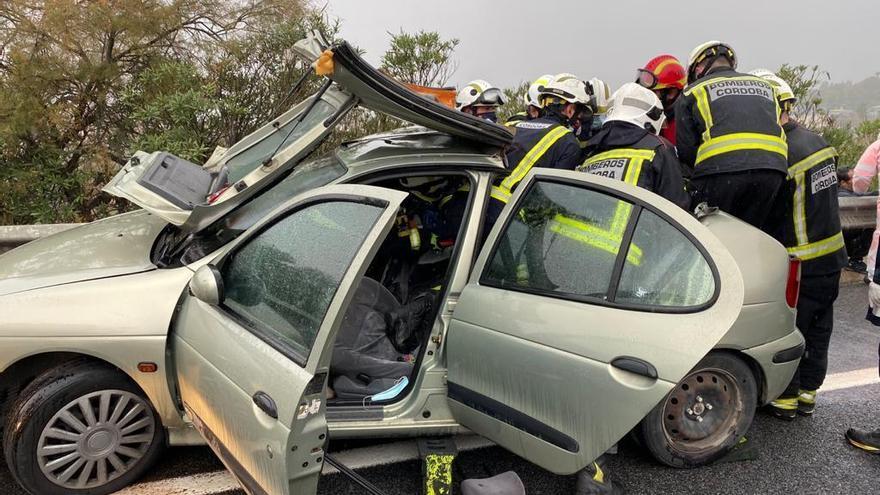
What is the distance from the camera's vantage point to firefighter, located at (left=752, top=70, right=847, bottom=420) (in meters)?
3.22

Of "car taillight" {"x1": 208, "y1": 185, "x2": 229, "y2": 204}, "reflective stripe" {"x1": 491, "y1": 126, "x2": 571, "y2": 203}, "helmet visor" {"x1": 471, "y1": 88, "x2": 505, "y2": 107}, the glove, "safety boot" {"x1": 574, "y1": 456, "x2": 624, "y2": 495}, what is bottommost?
"safety boot" {"x1": 574, "y1": 456, "x2": 624, "y2": 495}

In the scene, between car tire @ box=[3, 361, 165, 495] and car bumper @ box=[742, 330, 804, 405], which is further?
car bumper @ box=[742, 330, 804, 405]

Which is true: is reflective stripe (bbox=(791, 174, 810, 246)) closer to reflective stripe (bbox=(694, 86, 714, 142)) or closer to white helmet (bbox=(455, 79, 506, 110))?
reflective stripe (bbox=(694, 86, 714, 142))

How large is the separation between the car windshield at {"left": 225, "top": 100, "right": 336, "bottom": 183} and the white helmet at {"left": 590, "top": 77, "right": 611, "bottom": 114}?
274 centimetres

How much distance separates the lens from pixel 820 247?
128 inches

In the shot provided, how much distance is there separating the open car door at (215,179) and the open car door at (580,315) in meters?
1.01

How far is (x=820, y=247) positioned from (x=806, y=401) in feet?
3.04

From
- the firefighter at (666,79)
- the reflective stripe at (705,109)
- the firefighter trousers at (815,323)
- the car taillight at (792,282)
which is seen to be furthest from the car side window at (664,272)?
the firefighter at (666,79)

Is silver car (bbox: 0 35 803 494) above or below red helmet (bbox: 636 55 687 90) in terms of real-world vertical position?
below

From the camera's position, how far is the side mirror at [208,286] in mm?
2072

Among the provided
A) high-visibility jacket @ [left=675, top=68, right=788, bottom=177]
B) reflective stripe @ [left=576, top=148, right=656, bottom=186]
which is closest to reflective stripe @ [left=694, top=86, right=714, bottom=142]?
high-visibility jacket @ [left=675, top=68, right=788, bottom=177]

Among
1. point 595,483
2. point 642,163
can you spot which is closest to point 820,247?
point 642,163

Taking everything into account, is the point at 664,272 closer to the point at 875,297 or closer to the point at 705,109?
the point at 705,109

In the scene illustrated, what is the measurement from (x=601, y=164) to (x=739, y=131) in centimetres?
80
